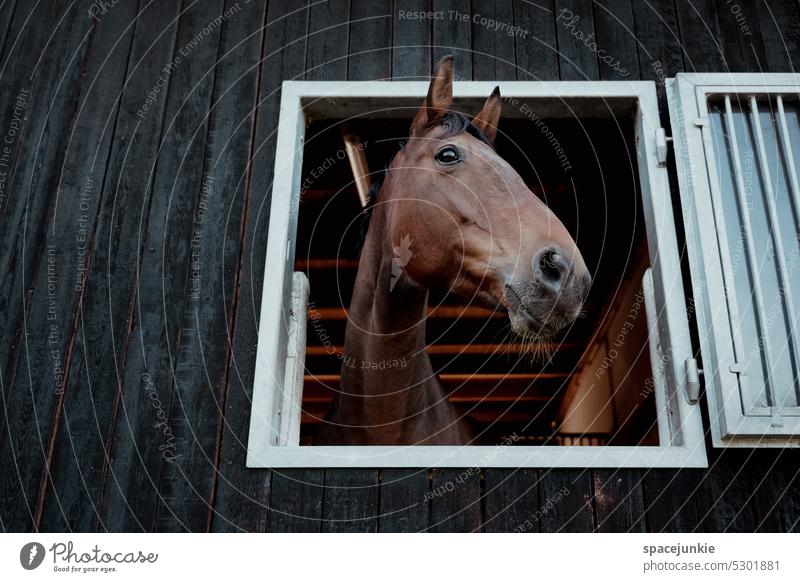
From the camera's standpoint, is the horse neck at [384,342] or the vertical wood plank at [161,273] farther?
the horse neck at [384,342]

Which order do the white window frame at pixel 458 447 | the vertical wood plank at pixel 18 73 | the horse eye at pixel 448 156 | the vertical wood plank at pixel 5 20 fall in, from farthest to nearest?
the vertical wood plank at pixel 5 20 → the vertical wood plank at pixel 18 73 → the horse eye at pixel 448 156 → the white window frame at pixel 458 447

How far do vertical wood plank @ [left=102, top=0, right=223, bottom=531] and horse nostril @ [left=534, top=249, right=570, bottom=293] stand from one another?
1.20 meters

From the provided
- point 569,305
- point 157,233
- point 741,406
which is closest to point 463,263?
point 569,305

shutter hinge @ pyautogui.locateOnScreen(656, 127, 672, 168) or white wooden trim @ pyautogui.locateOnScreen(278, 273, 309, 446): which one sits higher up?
shutter hinge @ pyautogui.locateOnScreen(656, 127, 672, 168)

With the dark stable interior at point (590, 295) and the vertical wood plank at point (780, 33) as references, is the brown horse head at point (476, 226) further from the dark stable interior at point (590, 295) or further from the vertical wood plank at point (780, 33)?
the vertical wood plank at point (780, 33)

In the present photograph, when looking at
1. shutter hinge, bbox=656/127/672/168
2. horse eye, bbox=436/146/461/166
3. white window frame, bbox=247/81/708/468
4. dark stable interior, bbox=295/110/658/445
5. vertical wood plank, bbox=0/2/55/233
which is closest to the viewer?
white window frame, bbox=247/81/708/468

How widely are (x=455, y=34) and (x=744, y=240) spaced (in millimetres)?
1358

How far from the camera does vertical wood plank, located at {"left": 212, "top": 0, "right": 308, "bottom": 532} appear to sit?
2400 millimetres

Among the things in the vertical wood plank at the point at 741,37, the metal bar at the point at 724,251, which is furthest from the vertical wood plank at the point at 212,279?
the vertical wood plank at the point at 741,37

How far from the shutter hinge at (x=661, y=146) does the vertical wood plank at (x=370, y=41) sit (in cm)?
103

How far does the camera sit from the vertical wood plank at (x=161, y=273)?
2.46 meters

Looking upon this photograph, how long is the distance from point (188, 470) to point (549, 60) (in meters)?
2.02

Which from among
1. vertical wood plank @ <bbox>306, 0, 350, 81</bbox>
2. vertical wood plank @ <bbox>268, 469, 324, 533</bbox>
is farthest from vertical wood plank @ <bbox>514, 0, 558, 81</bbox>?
vertical wood plank @ <bbox>268, 469, 324, 533</bbox>

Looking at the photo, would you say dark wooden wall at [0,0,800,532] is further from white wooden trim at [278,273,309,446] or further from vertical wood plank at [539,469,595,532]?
white wooden trim at [278,273,309,446]
